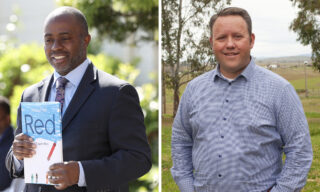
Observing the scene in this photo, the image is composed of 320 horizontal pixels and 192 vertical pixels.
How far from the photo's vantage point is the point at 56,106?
2084mm

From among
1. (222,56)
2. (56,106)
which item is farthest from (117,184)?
(222,56)

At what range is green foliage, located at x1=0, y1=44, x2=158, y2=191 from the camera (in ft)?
14.0

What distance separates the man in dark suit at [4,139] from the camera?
141 inches

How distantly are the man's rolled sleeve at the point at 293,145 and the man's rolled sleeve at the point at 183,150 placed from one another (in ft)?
1.65

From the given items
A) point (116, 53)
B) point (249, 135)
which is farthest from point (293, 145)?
point (116, 53)

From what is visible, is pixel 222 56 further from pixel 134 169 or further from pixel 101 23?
pixel 101 23

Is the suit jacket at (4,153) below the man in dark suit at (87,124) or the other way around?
below

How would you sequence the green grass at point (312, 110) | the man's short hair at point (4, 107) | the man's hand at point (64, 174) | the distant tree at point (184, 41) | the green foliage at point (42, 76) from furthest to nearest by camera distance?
the green foliage at point (42, 76) < the man's short hair at point (4, 107) < the distant tree at point (184, 41) < the green grass at point (312, 110) < the man's hand at point (64, 174)

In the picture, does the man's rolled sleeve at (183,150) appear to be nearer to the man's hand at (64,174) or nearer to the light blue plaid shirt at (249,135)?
the light blue plaid shirt at (249,135)

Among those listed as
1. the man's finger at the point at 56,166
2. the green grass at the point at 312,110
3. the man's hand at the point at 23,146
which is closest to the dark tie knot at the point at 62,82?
the man's hand at the point at 23,146

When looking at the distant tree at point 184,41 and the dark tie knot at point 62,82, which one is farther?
the distant tree at point 184,41

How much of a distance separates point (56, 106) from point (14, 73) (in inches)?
140

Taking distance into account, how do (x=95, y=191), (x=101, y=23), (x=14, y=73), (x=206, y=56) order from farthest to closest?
(x=14, y=73) → (x=101, y=23) → (x=206, y=56) → (x=95, y=191)

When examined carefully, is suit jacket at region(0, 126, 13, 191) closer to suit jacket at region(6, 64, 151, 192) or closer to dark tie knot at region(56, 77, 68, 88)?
suit jacket at region(6, 64, 151, 192)
